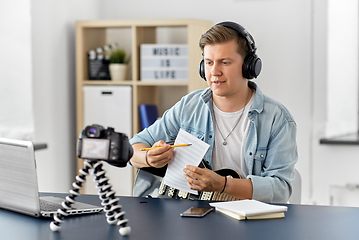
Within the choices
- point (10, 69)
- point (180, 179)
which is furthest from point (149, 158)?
point (10, 69)

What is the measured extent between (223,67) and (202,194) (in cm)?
47

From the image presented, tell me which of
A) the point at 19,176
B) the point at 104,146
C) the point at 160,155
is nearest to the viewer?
the point at 104,146

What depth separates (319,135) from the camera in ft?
11.2

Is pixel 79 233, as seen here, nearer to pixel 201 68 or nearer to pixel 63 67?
pixel 201 68

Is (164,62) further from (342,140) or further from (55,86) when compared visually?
(342,140)

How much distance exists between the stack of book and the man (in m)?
1.47

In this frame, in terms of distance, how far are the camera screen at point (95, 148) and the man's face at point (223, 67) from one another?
2.34 ft

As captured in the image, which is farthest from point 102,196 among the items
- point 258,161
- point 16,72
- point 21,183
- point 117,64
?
point 117,64

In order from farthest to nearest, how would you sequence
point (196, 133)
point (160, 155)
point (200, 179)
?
point (196, 133) < point (160, 155) < point (200, 179)

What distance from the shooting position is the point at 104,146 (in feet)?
3.35

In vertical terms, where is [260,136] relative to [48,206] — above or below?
above

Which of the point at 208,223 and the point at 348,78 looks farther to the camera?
the point at 348,78

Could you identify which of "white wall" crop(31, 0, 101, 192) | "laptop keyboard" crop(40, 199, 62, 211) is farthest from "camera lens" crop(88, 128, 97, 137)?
"white wall" crop(31, 0, 101, 192)

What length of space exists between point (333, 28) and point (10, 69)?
2352 millimetres
